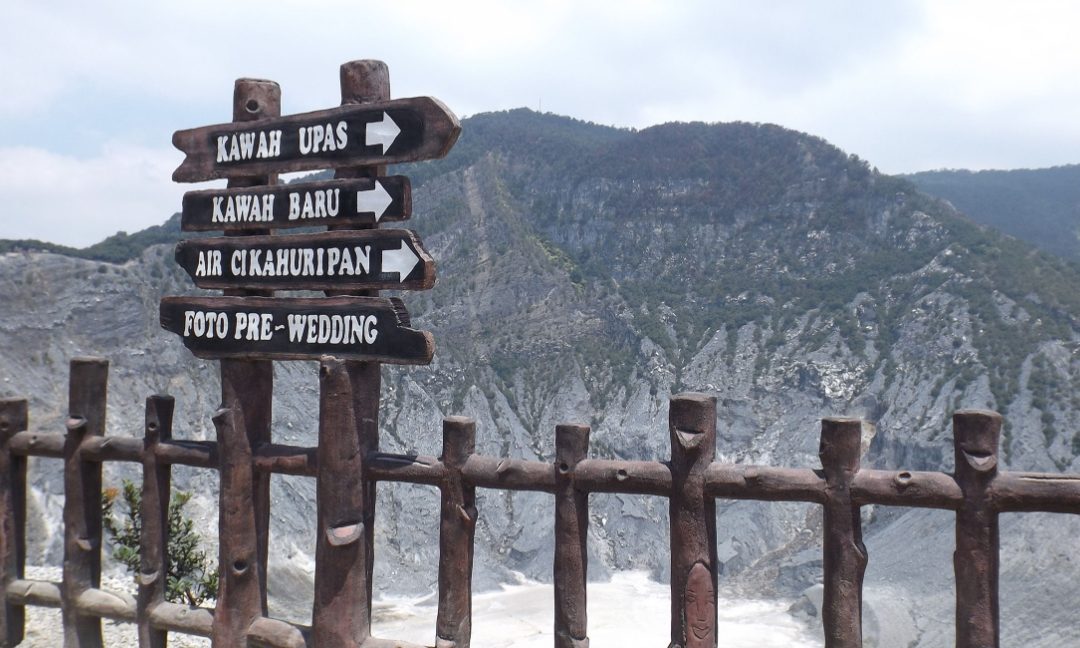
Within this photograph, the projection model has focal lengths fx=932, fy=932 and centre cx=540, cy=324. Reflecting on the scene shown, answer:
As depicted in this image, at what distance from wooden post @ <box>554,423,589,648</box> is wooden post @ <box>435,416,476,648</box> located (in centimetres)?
57

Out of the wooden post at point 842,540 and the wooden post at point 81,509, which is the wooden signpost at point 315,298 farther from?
the wooden post at point 842,540

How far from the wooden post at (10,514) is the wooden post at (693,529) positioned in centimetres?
545

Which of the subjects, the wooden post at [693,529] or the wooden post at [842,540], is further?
the wooden post at [693,529]

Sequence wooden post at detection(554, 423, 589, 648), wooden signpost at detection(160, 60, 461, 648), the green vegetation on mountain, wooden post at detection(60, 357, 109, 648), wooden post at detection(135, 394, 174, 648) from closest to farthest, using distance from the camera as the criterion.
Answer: wooden post at detection(554, 423, 589, 648) → wooden signpost at detection(160, 60, 461, 648) → wooden post at detection(135, 394, 174, 648) → wooden post at detection(60, 357, 109, 648) → the green vegetation on mountain

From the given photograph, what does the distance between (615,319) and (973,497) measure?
30694mm

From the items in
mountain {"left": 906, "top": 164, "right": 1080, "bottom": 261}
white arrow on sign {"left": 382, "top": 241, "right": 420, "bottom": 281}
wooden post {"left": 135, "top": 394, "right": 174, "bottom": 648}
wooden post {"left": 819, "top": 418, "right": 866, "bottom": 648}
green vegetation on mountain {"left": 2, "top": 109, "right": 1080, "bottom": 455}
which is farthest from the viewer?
mountain {"left": 906, "top": 164, "right": 1080, "bottom": 261}

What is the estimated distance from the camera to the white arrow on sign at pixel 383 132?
5734 millimetres

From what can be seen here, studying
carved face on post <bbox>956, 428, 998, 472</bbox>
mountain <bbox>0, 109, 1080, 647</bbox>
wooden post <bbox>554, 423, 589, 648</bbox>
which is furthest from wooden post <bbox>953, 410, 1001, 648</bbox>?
mountain <bbox>0, 109, 1080, 647</bbox>

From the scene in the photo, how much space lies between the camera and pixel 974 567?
15.0 ft

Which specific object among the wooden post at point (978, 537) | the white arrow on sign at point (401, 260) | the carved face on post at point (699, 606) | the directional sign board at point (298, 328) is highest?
the white arrow on sign at point (401, 260)

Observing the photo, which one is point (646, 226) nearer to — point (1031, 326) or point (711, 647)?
point (1031, 326)

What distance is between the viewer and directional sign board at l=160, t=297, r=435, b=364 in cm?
566

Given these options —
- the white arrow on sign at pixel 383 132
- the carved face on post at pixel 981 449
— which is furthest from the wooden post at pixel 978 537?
the white arrow on sign at pixel 383 132

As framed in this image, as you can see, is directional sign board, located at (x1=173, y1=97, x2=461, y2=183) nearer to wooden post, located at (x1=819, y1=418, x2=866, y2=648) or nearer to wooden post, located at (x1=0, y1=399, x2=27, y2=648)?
wooden post, located at (x1=0, y1=399, x2=27, y2=648)
